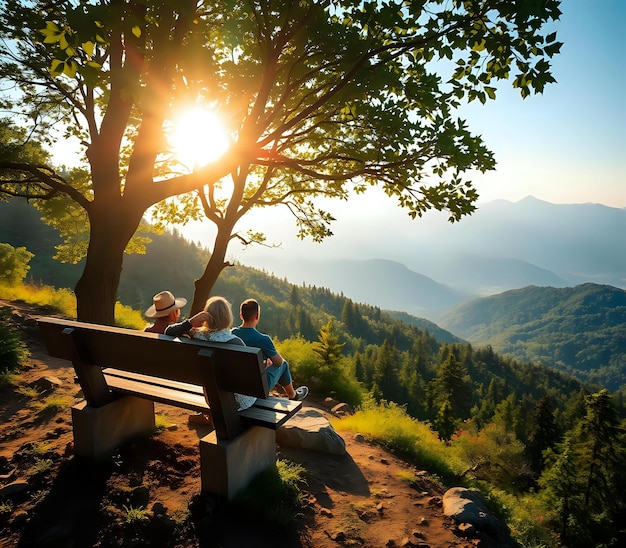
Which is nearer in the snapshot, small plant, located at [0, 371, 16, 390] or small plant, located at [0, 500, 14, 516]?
small plant, located at [0, 500, 14, 516]

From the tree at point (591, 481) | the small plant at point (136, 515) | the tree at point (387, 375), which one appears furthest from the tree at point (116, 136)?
the tree at point (387, 375)

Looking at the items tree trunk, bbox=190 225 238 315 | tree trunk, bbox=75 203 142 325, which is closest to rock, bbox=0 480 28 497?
tree trunk, bbox=75 203 142 325

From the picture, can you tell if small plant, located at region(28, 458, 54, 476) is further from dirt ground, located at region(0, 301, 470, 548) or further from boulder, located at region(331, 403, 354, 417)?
boulder, located at region(331, 403, 354, 417)

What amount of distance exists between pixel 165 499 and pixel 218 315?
6.24 ft

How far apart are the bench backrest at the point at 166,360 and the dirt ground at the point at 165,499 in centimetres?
77

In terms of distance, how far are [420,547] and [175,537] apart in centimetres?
242

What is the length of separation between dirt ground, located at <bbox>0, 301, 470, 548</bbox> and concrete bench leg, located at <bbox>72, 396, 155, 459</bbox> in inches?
6.1

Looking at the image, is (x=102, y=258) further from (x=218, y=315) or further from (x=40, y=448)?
(x=218, y=315)

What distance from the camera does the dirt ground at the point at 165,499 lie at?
322cm

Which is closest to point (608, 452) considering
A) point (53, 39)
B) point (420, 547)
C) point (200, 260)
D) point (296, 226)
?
point (296, 226)

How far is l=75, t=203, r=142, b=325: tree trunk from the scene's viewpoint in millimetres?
7012

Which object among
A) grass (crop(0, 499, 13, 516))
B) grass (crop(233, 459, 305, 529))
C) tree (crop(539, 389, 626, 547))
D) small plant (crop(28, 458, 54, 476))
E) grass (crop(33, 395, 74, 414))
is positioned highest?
grass (crop(233, 459, 305, 529))

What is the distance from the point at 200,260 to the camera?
568 ft

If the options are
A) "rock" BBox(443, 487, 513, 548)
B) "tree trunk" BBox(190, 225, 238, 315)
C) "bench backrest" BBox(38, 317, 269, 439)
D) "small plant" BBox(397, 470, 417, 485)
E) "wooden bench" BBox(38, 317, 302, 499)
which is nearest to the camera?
"bench backrest" BBox(38, 317, 269, 439)
